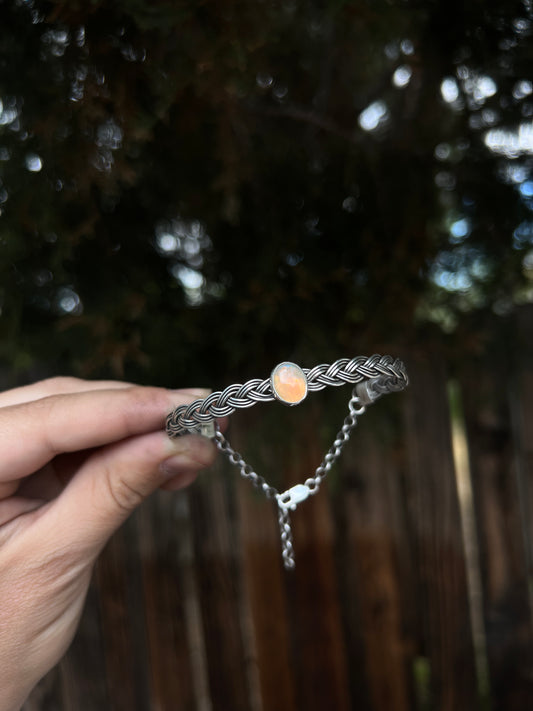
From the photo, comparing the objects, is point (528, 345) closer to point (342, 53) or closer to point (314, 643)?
point (342, 53)

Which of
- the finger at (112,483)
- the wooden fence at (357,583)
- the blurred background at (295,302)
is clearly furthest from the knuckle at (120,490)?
the wooden fence at (357,583)

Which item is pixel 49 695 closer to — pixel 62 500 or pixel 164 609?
pixel 164 609

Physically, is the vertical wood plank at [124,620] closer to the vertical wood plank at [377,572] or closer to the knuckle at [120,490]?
the vertical wood plank at [377,572]

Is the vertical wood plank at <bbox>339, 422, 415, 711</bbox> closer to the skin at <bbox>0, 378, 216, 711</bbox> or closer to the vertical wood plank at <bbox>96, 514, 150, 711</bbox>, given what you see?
the vertical wood plank at <bbox>96, 514, 150, 711</bbox>

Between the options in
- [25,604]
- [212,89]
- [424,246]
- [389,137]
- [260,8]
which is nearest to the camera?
[25,604]

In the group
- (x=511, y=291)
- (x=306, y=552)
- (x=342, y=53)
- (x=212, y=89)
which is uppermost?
(x=342, y=53)

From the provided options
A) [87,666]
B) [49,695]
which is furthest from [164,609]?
[49,695]

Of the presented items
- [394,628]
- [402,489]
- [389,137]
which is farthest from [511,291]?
[394,628]

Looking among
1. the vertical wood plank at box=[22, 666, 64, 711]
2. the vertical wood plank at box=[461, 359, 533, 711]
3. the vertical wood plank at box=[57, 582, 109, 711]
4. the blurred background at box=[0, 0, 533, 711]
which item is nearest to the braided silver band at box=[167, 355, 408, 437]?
the blurred background at box=[0, 0, 533, 711]
